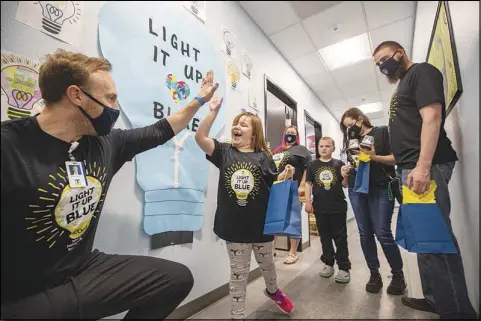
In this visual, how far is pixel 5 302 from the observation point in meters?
0.37

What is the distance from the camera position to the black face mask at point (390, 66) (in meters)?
0.73

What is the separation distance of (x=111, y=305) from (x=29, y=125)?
430 millimetres

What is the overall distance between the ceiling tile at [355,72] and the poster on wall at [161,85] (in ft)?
2.22

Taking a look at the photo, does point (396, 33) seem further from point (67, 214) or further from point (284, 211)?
point (67, 214)

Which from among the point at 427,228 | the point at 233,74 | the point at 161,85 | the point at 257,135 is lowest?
the point at 427,228

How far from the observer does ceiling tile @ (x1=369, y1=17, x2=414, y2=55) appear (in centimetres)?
56

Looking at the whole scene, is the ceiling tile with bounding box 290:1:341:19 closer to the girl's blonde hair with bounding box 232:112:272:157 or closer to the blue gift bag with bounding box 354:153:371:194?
the girl's blonde hair with bounding box 232:112:272:157

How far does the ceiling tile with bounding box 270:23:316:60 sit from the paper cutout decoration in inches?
18.8

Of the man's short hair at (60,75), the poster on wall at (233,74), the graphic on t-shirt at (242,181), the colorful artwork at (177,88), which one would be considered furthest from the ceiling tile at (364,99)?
the man's short hair at (60,75)

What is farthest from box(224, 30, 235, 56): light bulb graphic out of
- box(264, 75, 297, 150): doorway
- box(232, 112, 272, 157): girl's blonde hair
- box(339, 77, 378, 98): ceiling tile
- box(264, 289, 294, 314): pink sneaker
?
box(264, 289, 294, 314): pink sneaker

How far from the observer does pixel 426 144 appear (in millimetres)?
656

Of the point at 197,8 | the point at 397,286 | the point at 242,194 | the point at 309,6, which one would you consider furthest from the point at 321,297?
the point at 197,8

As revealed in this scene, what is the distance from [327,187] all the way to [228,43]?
1.02m

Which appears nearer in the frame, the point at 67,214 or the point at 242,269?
the point at 67,214
